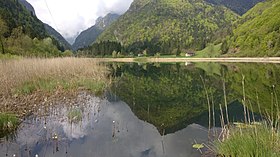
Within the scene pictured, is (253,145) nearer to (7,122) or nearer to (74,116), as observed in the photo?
(74,116)

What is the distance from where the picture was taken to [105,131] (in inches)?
422

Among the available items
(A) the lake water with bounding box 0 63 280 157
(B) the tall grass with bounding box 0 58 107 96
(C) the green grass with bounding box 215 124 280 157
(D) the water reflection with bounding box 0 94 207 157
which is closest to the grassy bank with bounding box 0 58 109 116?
(B) the tall grass with bounding box 0 58 107 96

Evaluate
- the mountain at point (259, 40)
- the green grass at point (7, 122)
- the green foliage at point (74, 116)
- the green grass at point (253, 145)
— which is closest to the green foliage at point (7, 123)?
the green grass at point (7, 122)

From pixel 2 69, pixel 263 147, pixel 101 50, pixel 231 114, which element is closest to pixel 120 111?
pixel 231 114

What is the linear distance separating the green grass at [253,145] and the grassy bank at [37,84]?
7897mm

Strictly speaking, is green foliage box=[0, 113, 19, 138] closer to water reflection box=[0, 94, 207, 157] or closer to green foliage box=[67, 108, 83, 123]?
water reflection box=[0, 94, 207, 157]

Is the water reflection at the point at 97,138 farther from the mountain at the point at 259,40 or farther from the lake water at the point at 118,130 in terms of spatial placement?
the mountain at the point at 259,40

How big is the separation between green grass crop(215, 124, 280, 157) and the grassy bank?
7.90 meters

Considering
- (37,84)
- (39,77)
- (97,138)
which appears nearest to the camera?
(97,138)

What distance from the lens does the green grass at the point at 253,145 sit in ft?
19.6

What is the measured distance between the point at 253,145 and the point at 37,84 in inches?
572

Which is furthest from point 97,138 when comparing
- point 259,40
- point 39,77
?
point 259,40

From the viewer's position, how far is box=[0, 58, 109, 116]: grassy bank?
1303cm

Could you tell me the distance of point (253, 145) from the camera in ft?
20.4
